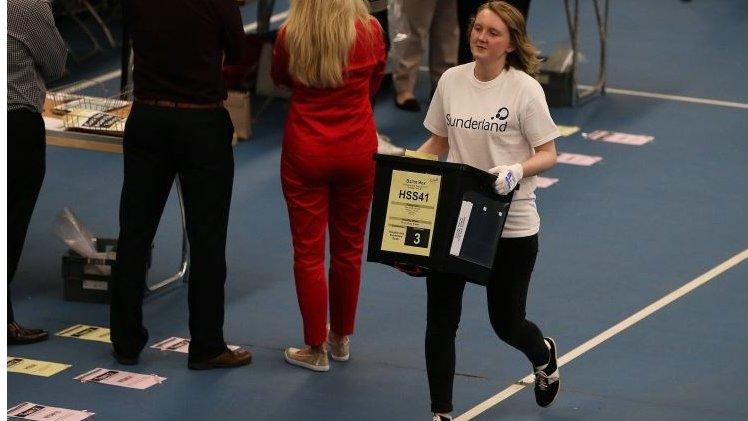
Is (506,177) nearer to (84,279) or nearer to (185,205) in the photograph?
(185,205)

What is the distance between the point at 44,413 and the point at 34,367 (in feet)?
1.80

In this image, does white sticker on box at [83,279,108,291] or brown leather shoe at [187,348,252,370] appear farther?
white sticker on box at [83,279,108,291]

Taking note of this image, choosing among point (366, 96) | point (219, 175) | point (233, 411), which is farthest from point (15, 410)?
point (366, 96)

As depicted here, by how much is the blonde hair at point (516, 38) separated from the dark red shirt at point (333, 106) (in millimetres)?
750

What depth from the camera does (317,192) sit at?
6.11 metres

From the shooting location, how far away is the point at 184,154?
604 centimetres

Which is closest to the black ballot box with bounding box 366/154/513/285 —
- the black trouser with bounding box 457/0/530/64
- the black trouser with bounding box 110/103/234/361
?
the black trouser with bounding box 110/103/234/361

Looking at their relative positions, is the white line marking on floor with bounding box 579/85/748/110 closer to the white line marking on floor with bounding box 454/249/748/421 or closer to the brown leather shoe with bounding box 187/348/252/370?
the white line marking on floor with bounding box 454/249/748/421

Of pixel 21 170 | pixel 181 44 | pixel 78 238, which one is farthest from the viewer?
pixel 78 238

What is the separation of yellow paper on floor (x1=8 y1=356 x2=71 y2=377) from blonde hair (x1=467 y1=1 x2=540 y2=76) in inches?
91.7

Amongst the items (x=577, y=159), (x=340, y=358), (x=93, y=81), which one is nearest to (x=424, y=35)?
(x=577, y=159)

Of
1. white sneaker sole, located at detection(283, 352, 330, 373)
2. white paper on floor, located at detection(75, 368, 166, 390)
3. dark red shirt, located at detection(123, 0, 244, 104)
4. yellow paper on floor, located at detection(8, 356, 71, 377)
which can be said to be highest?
dark red shirt, located at detection(123, 0, 244, 104)

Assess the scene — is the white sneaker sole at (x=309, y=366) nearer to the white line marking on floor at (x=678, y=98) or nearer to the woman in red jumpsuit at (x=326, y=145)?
the woman in red jumpsuit at (x=326, y=145)

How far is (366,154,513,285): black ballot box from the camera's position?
5203mm
